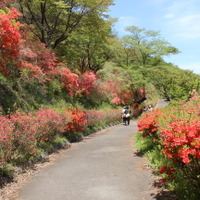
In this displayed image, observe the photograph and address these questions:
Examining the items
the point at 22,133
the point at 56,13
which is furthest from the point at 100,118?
the point at 22,133

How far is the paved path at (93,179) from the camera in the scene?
5.81m

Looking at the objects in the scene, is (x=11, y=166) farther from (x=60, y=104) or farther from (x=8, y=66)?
(x=60, y=104)

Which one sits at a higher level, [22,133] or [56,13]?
[56,13]

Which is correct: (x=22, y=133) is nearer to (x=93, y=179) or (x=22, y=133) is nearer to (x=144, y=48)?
(x=93, y=179)

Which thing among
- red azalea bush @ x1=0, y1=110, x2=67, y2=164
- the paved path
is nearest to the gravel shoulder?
the paved path

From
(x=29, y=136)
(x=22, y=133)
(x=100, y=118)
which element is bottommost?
(x=100, y=118)

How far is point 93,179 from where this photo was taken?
22.7ft

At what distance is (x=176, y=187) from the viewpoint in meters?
5.49

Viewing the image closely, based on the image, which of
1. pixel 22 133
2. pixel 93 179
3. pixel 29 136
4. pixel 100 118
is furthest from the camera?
pixel 100 118

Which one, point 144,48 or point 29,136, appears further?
point 144,48

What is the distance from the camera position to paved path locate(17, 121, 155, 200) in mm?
5807

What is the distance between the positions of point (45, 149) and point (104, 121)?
35.8 ft

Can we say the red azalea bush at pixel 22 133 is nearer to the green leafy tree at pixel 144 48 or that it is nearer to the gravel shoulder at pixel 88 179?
the gravel shoulder at pixel 88 179

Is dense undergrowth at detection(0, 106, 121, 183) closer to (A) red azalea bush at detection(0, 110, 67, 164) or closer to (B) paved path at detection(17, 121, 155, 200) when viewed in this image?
(A) red azalea bush at detection(0, 110, 67, 164)
